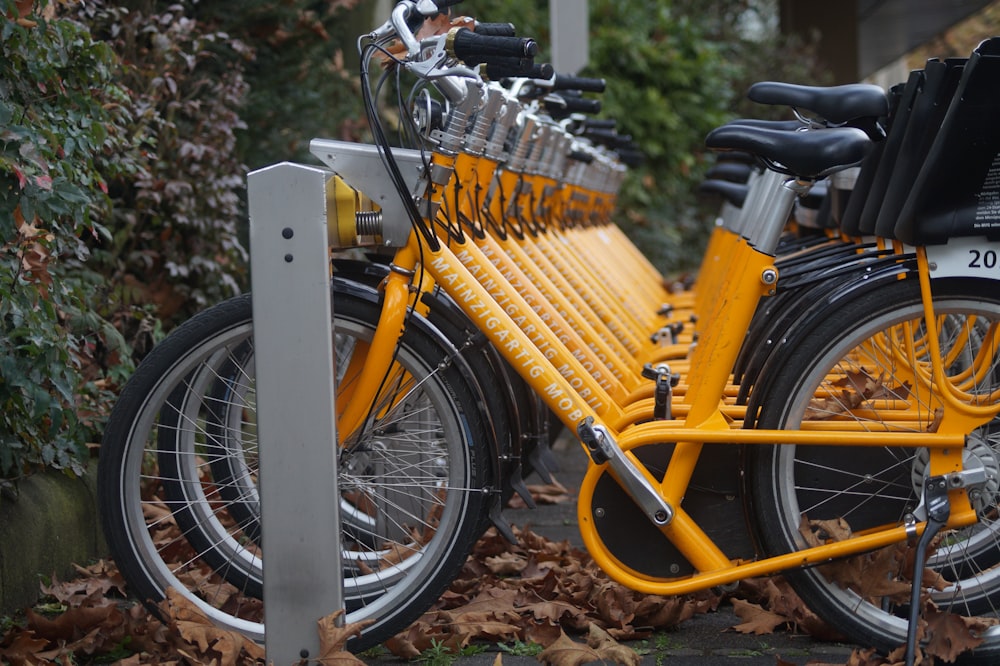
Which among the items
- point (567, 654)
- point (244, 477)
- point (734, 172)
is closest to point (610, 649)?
point (567, 654)

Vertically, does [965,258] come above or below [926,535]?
above

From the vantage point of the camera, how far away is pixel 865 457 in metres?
2.80

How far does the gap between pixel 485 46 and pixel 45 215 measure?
110 cm

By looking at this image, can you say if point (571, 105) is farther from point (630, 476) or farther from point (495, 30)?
point (630, 476)

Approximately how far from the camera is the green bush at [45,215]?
285cm

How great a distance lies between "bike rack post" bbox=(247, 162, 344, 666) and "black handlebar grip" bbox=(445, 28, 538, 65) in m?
0.40

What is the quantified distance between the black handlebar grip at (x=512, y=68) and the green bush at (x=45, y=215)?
1005 millimetres

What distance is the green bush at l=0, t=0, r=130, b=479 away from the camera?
2852mm

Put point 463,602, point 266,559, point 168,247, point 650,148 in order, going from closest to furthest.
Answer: point 266,559
point 463,602
point 168,247
point 650,148

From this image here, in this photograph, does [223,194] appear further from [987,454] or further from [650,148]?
[650,148]

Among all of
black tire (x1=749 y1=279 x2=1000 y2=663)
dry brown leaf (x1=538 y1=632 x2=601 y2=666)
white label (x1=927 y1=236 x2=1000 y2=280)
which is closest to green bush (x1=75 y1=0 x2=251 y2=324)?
dry brown leaf (x1=538 y1=632 x2=601 y2=666)

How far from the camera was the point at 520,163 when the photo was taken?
13.6 feet

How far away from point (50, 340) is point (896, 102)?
6.77ft

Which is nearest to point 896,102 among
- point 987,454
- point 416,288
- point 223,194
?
point 987,454
